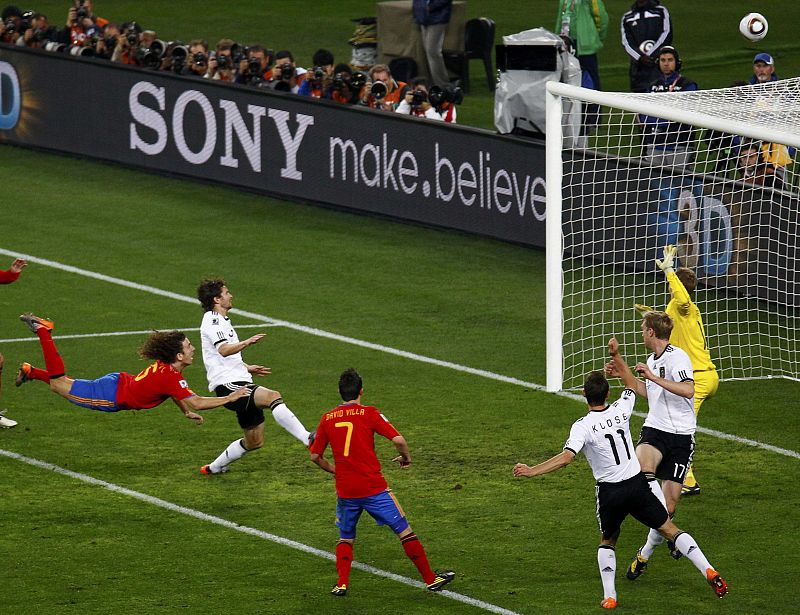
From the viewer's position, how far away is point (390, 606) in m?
10.9

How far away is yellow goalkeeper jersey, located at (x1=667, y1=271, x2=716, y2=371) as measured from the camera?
12.8 m

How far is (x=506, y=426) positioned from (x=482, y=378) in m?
1.58

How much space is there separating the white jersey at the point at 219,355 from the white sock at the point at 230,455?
52 cm

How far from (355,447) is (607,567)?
183cm

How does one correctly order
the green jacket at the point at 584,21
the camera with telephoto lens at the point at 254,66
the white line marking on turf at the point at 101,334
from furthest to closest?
the green jacket at the point at 584,21 → the camera with telephoto lens at the point at 254,66 → the white line marking on turf at the point at 101,334

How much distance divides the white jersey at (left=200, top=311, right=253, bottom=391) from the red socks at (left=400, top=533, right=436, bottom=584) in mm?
3072

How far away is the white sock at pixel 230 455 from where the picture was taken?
529 inches

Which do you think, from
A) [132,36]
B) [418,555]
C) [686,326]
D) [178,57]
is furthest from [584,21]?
[418,555]

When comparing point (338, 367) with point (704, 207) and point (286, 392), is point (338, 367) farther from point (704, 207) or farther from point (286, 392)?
point (704, 207)

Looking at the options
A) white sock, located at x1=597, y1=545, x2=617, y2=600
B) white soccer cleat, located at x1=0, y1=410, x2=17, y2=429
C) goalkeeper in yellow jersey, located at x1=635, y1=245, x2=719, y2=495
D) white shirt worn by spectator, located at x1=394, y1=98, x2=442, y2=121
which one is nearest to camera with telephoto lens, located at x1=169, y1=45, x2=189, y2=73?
white shirt worn by spectator, located at x1=394, y1=98, x2=442, y2=121

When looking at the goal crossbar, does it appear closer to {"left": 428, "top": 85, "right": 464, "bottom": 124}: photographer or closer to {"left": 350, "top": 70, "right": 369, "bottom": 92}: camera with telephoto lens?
{"left": 428, "top": 85, "right": 464, "bottom": 124}: photographer

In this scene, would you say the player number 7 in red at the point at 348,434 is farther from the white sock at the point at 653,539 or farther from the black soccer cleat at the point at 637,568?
the black soccer cleat at the point at 637,568

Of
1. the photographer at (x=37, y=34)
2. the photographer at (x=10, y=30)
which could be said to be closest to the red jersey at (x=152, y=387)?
the photographer at (x=37, y=34)

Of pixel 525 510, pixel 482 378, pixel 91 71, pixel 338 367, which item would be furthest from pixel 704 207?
pixel 91 71
